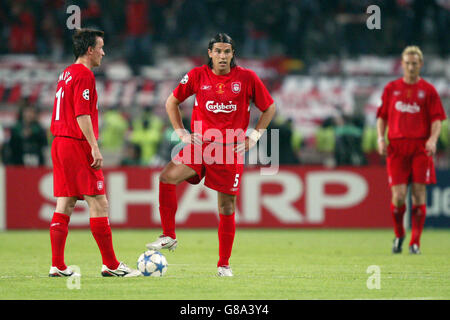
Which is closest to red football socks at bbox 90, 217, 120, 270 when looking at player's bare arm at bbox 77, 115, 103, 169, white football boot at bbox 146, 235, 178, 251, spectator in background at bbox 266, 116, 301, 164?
white football boot at bbox 146, 235, 178, 251

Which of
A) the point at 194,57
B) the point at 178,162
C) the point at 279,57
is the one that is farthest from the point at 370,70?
the point at 178,162

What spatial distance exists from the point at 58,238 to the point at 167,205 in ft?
3.31

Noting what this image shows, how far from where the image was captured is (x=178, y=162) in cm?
749

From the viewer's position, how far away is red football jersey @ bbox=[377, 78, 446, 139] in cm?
1005

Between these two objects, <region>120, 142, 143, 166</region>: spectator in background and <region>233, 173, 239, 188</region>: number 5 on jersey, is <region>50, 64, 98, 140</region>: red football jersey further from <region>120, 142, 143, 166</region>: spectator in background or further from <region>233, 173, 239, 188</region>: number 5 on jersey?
<region>120, 142, 143, 166</region>: spectator in background

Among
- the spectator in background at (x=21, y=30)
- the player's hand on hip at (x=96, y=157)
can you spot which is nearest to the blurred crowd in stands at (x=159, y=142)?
the spectator in background at (x=21, y=30)

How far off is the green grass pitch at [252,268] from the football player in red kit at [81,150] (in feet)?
1.02

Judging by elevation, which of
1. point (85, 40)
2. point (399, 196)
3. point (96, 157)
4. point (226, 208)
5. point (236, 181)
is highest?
point (85, 40)

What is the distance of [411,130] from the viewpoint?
10.1 m

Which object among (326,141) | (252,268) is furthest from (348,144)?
(252,268)

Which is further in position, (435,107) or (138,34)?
A: (138,34)

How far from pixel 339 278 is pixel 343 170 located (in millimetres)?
7298

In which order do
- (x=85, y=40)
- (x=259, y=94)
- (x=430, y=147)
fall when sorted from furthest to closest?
1. (x=430, y=147)
2. (x=259, y=94)
3. (x=85, y=40)

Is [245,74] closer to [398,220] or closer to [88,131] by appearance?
[88,131]
